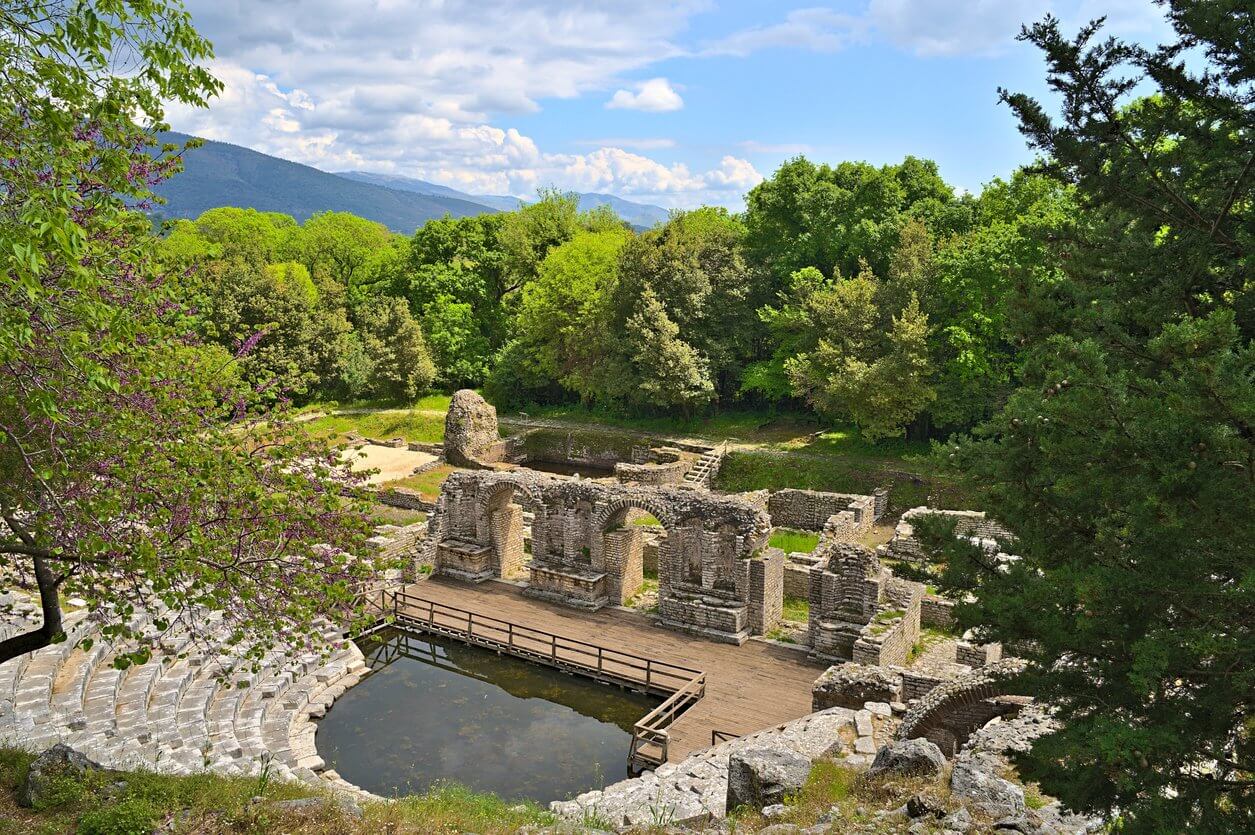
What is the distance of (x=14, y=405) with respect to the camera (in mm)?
8469

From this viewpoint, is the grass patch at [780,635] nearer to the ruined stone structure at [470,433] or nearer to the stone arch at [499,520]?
the stone arch at [499,520]

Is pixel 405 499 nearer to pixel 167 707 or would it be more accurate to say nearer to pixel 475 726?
pixel 475 726

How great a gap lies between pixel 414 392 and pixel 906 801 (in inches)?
1534

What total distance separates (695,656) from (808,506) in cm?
1173

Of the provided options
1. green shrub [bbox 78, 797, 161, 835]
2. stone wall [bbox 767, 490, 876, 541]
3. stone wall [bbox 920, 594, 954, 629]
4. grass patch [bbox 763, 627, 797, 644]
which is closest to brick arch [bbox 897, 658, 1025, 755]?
grass patch [bbox 763, 627, 797, 644]

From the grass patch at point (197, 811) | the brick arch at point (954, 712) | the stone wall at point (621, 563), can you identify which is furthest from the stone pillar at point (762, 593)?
the grass patch at point (197, 811)

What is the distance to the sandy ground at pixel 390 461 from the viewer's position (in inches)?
1419

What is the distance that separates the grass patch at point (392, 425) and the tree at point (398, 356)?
1476mm

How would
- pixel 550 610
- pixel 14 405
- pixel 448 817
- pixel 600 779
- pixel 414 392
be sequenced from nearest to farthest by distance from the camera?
pixel 14 405, pixel 448 817, pixel 600 779, pixel 550 610, pixel 414 392

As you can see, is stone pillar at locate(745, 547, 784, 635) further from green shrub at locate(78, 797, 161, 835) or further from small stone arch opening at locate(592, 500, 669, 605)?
green shrub at locate(78, 797, 161, 835)

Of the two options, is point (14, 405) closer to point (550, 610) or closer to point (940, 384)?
point (550, 610)

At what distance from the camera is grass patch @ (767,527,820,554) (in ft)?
85.1

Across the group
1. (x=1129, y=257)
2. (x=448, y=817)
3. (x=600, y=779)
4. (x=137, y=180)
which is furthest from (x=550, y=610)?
(x=1129, y=257)

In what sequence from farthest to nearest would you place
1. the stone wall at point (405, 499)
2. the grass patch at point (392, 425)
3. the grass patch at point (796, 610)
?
1. the grass patch at point (392, 425)
2. the stone wall at point (405, 499)
3. the grass patch at point (796, 610)
